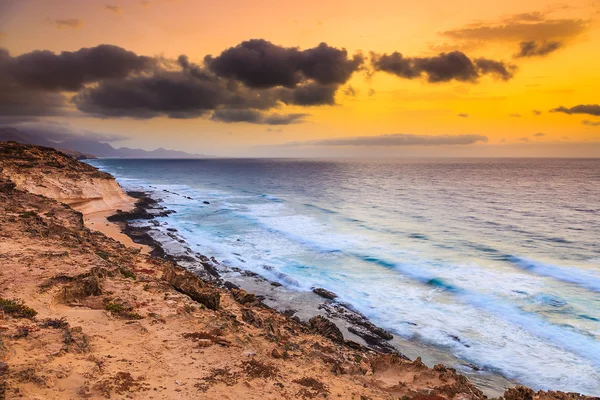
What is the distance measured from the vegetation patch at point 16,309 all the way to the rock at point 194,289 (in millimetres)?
5489

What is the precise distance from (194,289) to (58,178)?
3810 cm

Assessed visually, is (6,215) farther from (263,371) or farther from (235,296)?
(263,371)

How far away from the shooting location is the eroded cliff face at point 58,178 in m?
40.0

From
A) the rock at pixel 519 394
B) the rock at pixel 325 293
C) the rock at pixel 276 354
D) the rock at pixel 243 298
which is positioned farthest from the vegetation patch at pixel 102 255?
the rock at pixel 519 394

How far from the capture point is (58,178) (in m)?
42.7

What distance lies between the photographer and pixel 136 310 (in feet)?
39.8

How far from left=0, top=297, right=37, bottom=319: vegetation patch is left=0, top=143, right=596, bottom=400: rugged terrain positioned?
1.7 inches

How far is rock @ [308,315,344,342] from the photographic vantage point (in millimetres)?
15786

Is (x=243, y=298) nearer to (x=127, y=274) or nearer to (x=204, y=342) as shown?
(x=127, y=274)

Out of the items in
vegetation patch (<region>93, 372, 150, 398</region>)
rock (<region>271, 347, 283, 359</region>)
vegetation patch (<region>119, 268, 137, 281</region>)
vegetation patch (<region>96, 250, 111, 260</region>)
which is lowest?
rock (<region>271, 347, 283, 359</region>)

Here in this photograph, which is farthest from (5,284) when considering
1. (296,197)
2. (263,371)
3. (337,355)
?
(296,197)

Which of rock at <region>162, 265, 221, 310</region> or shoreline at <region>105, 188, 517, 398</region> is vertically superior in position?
rock at <region>162, 265, 221, 310</region>

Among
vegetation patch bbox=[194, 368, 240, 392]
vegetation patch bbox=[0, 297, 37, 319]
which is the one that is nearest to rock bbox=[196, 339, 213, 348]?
vegetation patch bbox=[194, 368, 240, 392]

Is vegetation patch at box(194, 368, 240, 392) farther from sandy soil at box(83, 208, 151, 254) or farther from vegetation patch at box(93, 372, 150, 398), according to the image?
sandy soil at box(83, 208, 151, 254)
